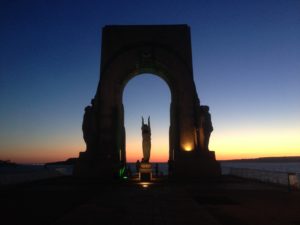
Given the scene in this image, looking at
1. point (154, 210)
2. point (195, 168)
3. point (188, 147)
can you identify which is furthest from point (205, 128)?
point (154, 210)

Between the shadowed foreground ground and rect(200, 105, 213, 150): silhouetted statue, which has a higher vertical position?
rect(200, 105, 213, 150): silhouetted statue

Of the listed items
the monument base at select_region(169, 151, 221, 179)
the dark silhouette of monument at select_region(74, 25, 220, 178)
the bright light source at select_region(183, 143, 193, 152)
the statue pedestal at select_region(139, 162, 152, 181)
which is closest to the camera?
the statue pedestal at select_region(139, 162, 152, 181)

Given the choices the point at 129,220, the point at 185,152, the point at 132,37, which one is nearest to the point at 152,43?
the point at 132,37

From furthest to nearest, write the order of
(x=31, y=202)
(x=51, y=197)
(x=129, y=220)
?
(x=51, y=197), (x=31, y=202), (x=129, y=220)

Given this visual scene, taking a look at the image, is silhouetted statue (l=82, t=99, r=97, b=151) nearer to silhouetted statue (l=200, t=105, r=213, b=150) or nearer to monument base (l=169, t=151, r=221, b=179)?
monument base (l=169, t=151, r=221, b=179)

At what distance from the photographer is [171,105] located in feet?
74.6

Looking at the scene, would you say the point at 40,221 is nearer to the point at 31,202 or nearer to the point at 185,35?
the point at 31,202

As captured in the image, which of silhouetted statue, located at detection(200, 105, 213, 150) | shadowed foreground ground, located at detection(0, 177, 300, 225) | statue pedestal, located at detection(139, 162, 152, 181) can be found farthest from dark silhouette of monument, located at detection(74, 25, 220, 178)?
shadowed foreground ground, located at detection(0, 177, 300, 225)

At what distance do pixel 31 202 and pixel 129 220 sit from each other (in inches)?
186

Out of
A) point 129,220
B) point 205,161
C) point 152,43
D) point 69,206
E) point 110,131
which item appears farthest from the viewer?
point 152,43

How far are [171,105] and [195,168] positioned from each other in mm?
6482

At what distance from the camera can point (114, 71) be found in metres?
22.2

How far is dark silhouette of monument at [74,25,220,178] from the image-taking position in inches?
760

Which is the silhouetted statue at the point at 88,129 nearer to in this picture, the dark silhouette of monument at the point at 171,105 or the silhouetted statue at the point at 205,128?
the dark silhouette of monument at the point at 171,105
